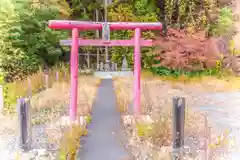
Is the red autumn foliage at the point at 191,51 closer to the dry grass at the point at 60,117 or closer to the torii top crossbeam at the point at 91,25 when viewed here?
the dry grass at the point at 60,117

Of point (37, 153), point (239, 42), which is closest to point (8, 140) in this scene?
point (37, 153)

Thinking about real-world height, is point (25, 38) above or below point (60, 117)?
above

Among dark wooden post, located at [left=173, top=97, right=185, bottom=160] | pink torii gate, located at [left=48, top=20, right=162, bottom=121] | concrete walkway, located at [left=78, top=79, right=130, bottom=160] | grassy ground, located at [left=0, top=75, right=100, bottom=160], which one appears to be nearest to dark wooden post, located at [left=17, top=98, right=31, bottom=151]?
grassy ground, located at [left=0, top=75, right=100, bottom=160]

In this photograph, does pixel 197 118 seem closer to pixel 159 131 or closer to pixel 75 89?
pixel 159 131

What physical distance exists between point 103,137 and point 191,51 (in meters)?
4.42

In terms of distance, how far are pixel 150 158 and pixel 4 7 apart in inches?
152

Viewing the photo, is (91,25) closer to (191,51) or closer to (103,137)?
(103,137)

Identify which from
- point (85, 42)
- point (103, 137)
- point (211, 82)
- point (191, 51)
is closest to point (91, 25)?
point (85, 42)

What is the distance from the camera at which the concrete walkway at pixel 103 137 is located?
222cm

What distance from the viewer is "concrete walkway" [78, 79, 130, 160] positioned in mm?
2225

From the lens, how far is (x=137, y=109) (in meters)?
3.12

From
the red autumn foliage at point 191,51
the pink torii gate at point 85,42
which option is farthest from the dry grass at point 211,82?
the pink torii gate at point 85,42

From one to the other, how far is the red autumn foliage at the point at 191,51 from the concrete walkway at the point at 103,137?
118 inches

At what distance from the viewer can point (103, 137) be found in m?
2.67
